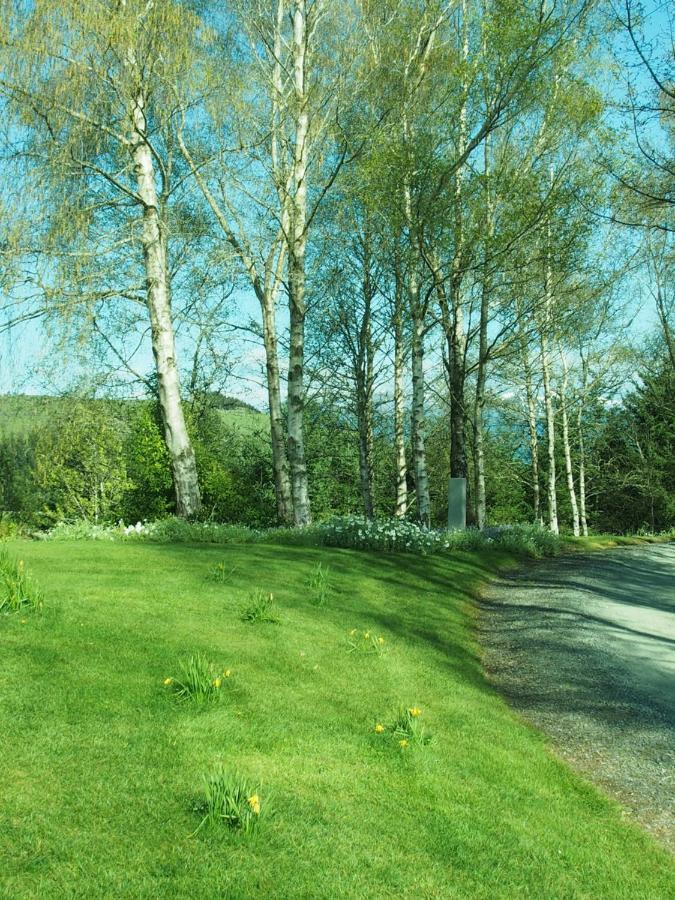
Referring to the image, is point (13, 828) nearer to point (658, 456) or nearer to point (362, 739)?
point (362, 739)

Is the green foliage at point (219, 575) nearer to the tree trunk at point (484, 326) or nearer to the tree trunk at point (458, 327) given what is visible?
the tree trunk at point (458, 327)

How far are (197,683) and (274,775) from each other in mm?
932

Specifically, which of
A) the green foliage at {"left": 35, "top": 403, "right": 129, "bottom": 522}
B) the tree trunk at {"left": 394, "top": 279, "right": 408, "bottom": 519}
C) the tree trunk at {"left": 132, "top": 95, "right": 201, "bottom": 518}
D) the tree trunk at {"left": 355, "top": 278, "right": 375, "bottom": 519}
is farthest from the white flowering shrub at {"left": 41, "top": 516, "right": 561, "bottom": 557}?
the tree trunk at {"left": 355, "top": 278, "right": 375, "bottom": 519}

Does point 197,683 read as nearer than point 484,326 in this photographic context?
Yes

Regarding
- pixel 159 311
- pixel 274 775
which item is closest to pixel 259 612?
pixel 274 775

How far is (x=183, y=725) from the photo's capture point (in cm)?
402

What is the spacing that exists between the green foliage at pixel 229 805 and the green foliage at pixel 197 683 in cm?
114

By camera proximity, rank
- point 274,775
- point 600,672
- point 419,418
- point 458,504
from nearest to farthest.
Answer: point 274,775
point 600,672
point 419,418
point 458,504

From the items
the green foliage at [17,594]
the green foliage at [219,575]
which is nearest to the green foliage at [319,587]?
the green foliage at [219,575]

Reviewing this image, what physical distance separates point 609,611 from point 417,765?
6.54 meters

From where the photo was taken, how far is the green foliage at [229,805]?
10.1 feet

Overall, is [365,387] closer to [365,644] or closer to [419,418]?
[419,418]

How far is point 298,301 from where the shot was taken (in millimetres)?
14727

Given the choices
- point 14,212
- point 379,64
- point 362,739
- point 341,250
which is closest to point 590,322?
point 341,250
